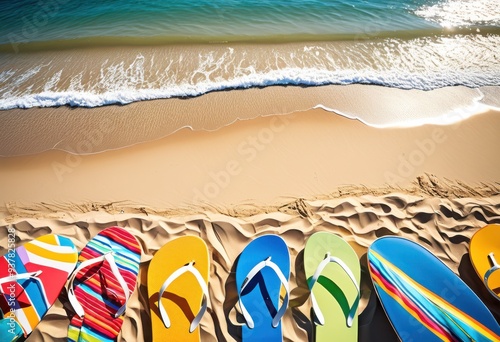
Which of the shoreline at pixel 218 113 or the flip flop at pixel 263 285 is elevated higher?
the shoreline at pixel 218 113

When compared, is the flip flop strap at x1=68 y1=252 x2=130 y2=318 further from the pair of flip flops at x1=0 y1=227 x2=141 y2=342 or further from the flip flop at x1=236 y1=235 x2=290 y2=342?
the flip flop at x1=236 y1=235 x2=290 y2=342

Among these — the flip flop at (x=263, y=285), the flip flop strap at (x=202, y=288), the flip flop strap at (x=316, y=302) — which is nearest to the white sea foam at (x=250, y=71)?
the flip flop at (x=263, y=285)

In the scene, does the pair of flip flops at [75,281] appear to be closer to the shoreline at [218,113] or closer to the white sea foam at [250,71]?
the shoreline at [218,113]

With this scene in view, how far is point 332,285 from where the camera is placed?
2939 millimetres

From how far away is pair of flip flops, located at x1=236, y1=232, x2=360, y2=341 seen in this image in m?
2.70

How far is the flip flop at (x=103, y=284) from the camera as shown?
2.70 m

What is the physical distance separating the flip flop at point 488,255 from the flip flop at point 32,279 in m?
4.33

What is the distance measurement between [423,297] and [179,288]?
248 centimetres

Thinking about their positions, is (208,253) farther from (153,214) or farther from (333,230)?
(333,230)

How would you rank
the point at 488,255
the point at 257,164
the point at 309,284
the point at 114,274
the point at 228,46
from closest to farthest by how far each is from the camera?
the point at 114,274 → the point at 309,284 → the point at 488,255 → the point at 257,164 → the point at 228,46

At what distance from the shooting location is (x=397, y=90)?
530cm

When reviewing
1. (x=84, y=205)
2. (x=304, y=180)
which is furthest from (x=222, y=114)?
(x=84, y=205)

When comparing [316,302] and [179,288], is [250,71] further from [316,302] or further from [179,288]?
[316,302]

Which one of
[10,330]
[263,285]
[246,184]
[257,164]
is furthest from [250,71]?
[10,330]
